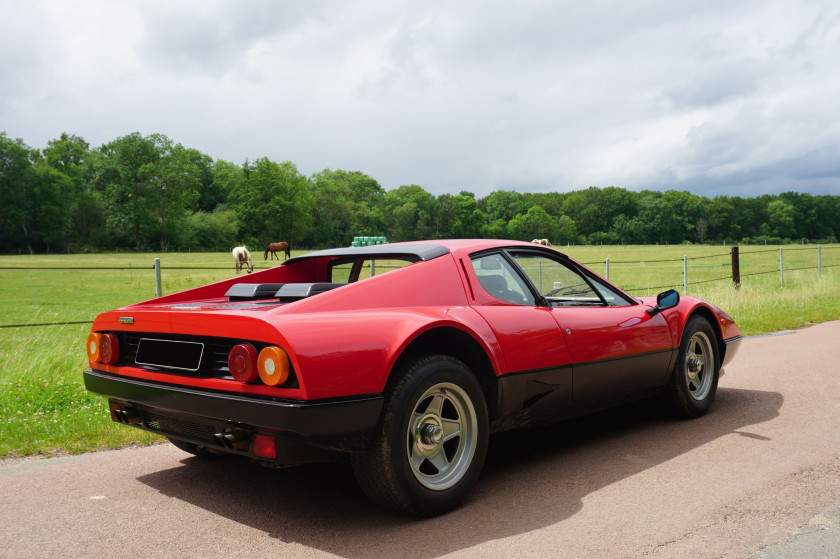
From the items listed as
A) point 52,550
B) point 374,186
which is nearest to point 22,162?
point 374,186

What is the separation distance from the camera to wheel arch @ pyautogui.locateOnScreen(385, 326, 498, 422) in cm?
346

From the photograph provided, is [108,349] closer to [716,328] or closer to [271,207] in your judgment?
[716,328]

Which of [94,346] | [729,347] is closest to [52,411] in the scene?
[94,346]

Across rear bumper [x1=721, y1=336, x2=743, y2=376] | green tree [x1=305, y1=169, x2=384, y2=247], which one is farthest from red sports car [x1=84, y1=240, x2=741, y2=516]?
green tree [x1=305, y1=169, x2=384, y2=247]

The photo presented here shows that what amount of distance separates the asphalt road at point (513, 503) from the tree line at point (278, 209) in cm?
8352

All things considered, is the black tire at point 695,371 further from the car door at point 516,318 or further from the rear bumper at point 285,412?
the rear bumper at point 285,412

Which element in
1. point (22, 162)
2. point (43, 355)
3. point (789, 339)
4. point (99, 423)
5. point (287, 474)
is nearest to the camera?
point (287, 474)

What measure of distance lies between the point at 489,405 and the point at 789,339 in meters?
7.58

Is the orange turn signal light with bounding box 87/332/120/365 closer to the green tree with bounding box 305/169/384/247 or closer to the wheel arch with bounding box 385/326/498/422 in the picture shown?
the wheel arch with bounding box 385/326/498/422

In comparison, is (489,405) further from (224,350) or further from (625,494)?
(224,350)

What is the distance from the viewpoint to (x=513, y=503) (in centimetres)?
350

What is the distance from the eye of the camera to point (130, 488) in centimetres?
385

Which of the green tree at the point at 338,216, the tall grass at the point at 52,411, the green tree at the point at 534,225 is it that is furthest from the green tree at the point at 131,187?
the tall grass at the point at 52,411

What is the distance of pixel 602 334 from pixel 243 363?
2.30 m
